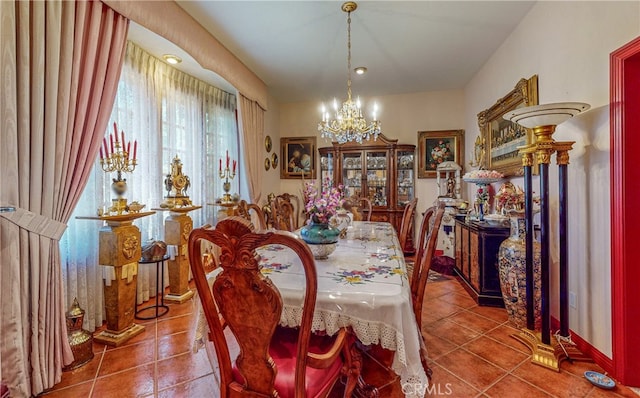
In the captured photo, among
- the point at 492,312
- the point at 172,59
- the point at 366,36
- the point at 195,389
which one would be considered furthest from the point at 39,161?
the point at 492,312

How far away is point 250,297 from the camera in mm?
840

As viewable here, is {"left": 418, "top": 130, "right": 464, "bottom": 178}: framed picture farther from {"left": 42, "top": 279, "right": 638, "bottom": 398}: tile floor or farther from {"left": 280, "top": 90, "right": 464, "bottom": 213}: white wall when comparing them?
{"left": 42, "top": 279, "right": 638, "bottom": 398}: tile floor

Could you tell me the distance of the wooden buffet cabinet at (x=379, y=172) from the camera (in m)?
4.76

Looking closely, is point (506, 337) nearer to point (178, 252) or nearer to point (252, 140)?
point (178, 252)

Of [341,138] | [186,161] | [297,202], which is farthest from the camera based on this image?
[297,202]

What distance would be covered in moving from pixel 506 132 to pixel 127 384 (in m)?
4.01

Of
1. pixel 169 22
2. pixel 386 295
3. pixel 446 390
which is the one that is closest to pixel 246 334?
pixel 386 295

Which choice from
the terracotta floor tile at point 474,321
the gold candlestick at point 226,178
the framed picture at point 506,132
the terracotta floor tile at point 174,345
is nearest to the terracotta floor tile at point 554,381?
the terracotta floor tile at point 474,321

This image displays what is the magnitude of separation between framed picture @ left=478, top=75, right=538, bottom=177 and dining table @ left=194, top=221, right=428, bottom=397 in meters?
2.16

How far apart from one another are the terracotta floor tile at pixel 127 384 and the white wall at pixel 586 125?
2.86 metres

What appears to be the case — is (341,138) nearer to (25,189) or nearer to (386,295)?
(386,295)

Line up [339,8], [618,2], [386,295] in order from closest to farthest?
[386,295] → [618,2] → [339,8]

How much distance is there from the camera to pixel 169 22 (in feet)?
7.63

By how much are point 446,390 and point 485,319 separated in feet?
3.74
